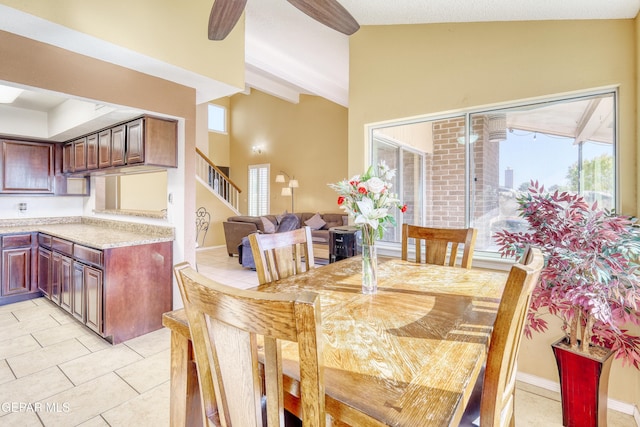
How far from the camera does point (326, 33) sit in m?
3.39

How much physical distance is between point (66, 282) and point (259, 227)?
11.0 ft

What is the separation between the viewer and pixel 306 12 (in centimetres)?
179

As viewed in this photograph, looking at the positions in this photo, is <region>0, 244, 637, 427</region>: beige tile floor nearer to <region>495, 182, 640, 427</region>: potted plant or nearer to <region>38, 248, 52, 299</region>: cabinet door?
<region>495, 182, 640, 427</region>: potted plant

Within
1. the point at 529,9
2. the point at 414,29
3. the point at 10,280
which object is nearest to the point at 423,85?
the point at 414,29

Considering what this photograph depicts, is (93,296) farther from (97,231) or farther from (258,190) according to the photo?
(258,190)

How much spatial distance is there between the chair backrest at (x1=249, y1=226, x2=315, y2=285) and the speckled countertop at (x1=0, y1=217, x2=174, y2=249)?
1.71 meters

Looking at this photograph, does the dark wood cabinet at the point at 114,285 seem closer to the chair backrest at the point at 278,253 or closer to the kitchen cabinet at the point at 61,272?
the kitchen cabinet at the point at 61,272

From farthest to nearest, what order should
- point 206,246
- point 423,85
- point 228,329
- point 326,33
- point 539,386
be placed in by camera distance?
point 206,246 < point 326,33 < point 423,85 < point 539,386 < point 228,329

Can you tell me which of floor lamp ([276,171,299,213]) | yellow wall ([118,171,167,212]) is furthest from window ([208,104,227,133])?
yellow wall ([118,171,167,212])

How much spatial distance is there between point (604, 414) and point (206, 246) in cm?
737

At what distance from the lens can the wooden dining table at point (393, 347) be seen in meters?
0.71

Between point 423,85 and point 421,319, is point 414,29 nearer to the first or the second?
point 423,85

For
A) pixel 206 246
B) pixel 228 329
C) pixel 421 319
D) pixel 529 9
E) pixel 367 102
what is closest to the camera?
pixel 228 329

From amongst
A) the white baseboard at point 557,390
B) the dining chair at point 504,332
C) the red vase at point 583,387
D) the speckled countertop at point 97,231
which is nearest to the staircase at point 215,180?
the speckled countertop at point 97,231
